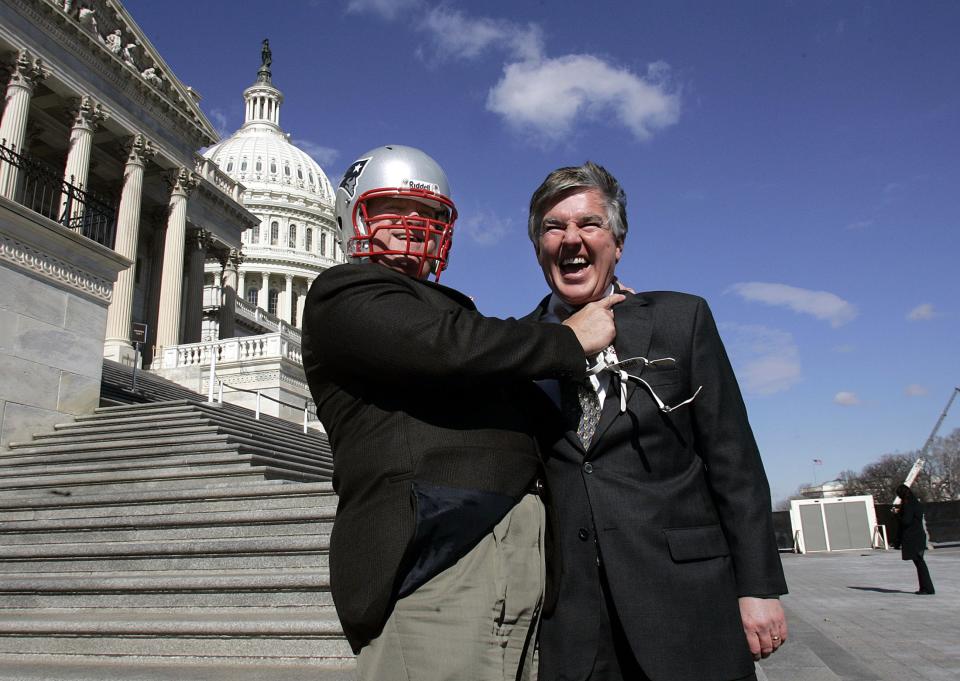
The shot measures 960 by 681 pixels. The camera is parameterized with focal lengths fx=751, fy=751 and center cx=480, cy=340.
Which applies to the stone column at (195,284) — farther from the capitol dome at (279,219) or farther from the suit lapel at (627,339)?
the capitol dome at (279,219)

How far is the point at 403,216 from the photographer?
234 centimetres

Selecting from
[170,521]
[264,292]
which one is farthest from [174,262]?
[264,292]

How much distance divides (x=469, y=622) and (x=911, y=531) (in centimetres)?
1311

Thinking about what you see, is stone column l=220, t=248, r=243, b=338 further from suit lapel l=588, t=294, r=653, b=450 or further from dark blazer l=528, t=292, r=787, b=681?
dark blazer l=528, t=292, r=787, b=681

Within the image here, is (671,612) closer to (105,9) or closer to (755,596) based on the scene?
(755,596)

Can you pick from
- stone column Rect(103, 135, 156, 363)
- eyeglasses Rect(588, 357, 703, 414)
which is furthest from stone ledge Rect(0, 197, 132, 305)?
stone column Rect(103, 135, 156, 363)

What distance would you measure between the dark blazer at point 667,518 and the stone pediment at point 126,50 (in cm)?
3303

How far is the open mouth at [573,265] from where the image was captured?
2543 millimetres

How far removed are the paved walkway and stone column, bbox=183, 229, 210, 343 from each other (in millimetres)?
33008

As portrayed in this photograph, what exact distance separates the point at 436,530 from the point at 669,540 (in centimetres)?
72

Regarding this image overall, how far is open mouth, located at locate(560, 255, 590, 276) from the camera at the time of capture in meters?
2.54

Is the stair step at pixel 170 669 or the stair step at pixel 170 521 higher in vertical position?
the stair step at pixel 170 521

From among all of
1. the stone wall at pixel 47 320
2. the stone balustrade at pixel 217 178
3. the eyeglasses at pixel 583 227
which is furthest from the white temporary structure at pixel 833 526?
the stone balustrade at pixel 217 178

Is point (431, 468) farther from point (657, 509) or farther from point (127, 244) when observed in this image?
point (127, 244)
